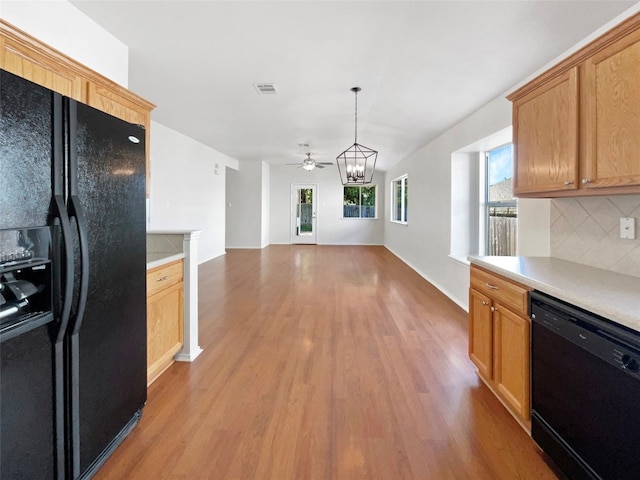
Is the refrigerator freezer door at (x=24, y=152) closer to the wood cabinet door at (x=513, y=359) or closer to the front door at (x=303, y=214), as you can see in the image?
the wood cabinet door at (x=513, y=359)

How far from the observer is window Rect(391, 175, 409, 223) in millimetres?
8609

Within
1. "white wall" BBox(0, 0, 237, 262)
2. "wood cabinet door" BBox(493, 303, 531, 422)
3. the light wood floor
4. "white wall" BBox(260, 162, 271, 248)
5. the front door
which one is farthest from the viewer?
the front door

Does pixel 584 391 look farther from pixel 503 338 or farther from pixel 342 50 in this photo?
pixel 342 50

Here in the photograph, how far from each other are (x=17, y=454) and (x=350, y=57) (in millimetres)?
3208

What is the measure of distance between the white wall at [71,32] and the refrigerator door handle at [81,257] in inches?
50.9

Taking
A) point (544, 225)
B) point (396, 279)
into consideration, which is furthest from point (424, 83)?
point (396, 279)

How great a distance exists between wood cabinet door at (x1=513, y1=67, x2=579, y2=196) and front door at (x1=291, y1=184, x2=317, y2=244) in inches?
366

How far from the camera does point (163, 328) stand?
2535 mm

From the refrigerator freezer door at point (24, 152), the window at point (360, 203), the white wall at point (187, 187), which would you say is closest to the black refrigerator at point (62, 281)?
the refrigerator freezer door at point (24, 152)

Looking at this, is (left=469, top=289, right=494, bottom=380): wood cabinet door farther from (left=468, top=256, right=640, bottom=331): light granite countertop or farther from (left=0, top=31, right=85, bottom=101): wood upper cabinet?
(left=0, top=31, right=85, bottom=101): wood upper cabinet

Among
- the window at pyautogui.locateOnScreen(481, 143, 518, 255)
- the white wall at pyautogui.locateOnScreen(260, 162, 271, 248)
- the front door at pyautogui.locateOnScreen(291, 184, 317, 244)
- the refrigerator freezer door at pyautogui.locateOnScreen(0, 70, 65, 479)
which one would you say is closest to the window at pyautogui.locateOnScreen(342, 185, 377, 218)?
the front door at pyautogui.locateOnScreen(291, 184, 317, 244)

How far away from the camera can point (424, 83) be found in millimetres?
3375

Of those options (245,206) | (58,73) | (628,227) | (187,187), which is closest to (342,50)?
(58,73)

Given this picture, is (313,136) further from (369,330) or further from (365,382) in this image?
(365,382)
